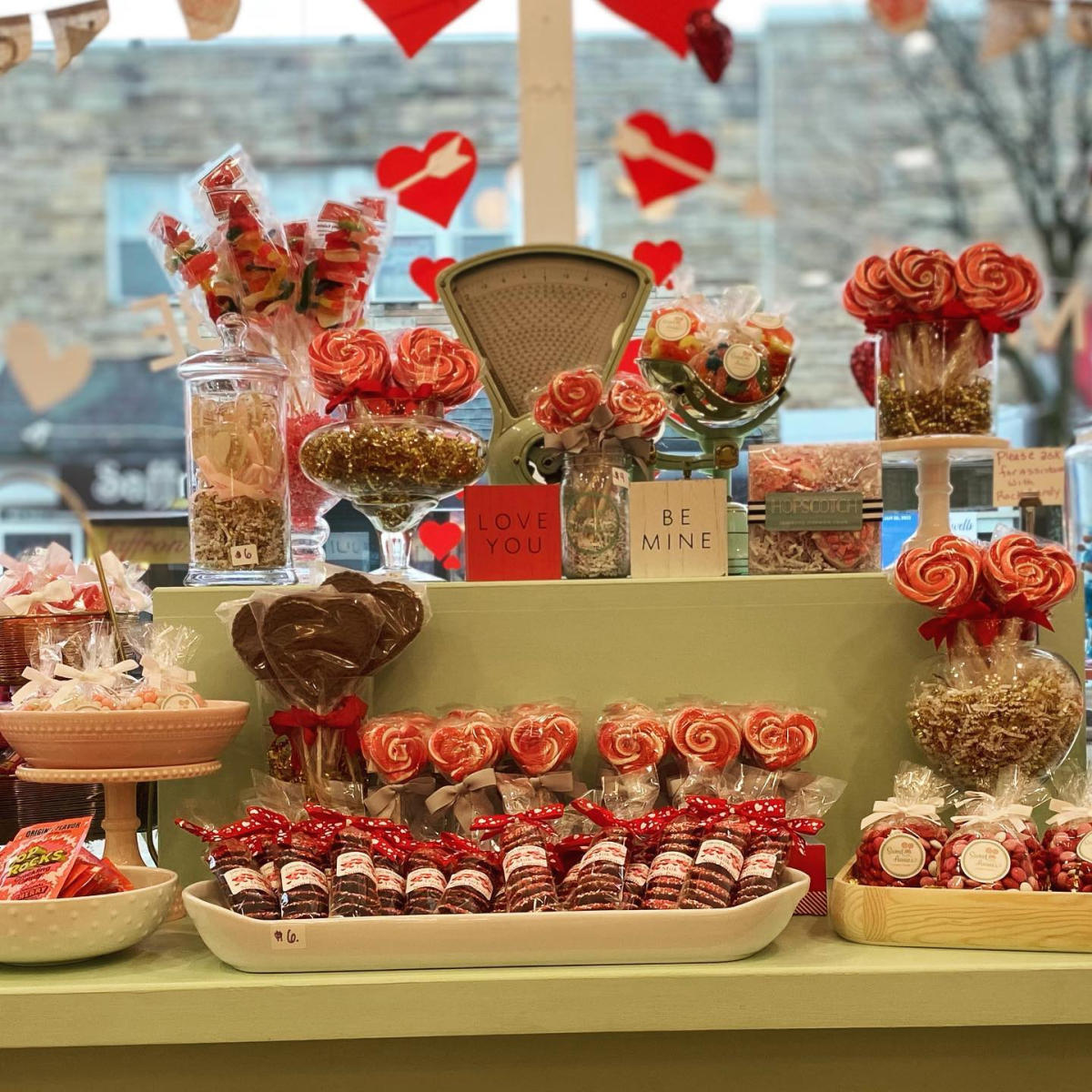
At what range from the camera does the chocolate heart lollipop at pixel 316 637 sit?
152cm

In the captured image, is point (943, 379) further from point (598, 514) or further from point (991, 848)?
point (991, 848)

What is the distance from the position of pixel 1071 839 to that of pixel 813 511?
0.49 metres

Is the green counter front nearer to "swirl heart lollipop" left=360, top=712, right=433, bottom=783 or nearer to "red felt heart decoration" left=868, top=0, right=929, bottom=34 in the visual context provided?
"swirl heart lollipop" left=360, top=712, right=433, bottom=783

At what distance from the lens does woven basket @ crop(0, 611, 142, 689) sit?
1.67 m

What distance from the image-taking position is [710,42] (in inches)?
128

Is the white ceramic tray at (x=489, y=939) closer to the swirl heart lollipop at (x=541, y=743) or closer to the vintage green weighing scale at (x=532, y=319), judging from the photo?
the swirl heart lollipop at (x=541, y=743)

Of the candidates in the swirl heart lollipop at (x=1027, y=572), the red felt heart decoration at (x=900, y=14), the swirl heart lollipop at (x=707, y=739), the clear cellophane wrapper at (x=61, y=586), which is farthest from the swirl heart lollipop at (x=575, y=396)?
the red felt heart decoration at (x=900, y=14)

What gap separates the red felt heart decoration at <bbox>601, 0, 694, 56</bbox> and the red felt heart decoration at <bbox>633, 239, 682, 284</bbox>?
51 centimetres

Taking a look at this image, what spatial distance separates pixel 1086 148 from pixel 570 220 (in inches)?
64.5

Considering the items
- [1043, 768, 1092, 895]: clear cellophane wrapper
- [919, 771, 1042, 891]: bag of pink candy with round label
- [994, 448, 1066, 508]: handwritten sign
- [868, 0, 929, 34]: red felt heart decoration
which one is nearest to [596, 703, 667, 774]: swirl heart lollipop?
[919, 771, 1042, 891]: bag of pink candy with round label

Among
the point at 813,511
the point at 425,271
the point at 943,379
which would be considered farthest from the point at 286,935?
the point at 425,271

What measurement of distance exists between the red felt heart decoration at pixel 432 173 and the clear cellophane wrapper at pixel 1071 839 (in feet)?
7.19

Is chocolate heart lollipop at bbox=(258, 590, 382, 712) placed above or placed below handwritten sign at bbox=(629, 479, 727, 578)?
below

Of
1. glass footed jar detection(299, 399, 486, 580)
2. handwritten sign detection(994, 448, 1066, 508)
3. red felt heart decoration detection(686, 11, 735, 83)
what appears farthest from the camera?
red felt heart decoration detection(686, 11, 735, 83)
